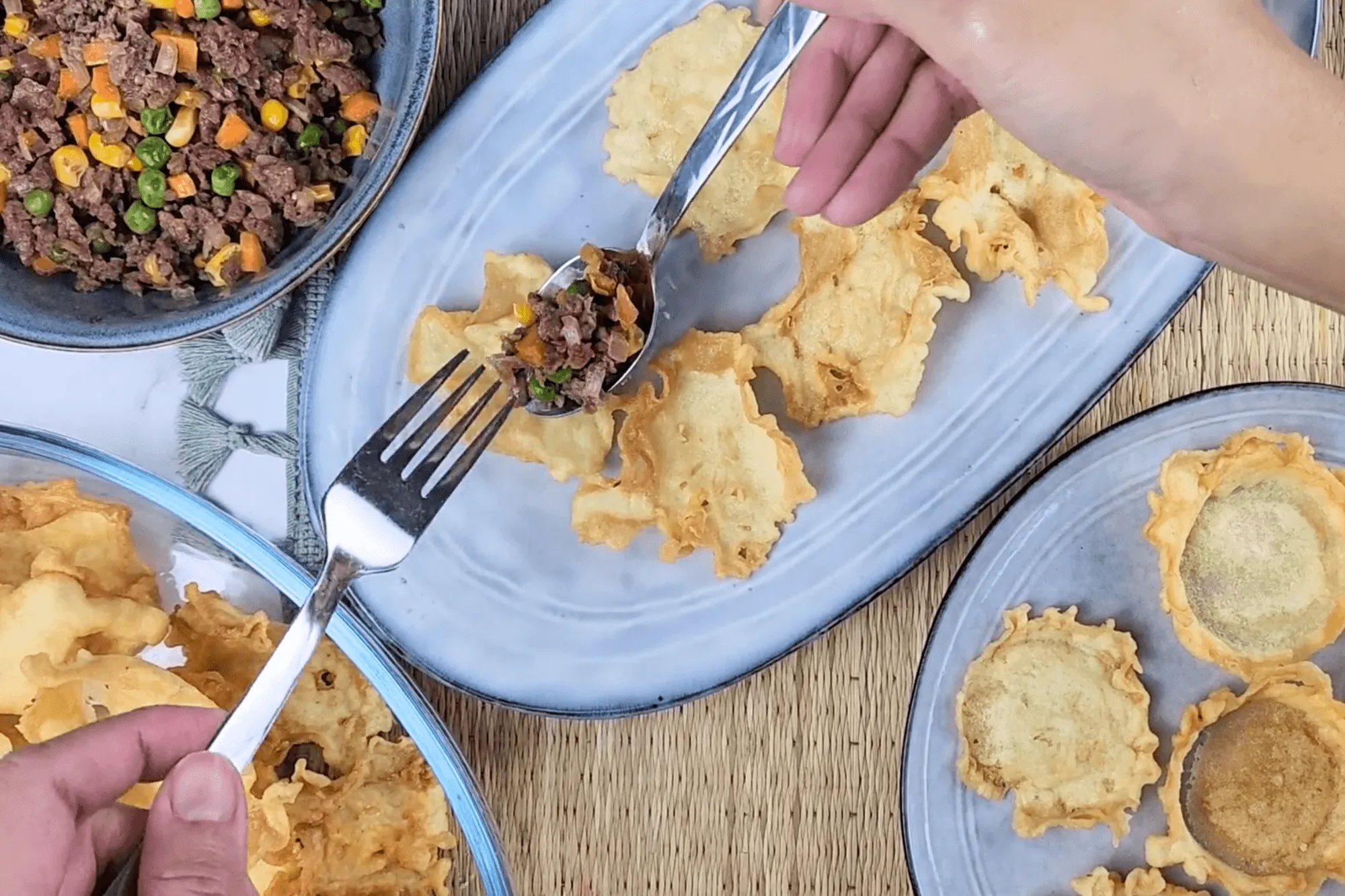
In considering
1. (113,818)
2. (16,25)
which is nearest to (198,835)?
(113,818)

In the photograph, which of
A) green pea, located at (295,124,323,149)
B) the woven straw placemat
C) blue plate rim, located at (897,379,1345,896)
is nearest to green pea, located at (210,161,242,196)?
green pea, located at (295,124,323,149)

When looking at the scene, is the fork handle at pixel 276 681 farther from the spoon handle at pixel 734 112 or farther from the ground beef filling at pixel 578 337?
the spoon handle at pixel 734 112

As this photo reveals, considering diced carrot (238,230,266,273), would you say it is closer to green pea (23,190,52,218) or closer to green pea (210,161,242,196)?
green pea (210,161,242,196)

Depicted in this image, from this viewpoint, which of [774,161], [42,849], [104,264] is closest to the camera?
[42,849]

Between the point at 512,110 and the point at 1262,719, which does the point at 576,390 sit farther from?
the point at 1262,719

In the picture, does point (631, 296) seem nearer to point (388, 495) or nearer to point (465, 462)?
point (465, 462)

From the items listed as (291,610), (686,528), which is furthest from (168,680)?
(686,528)
